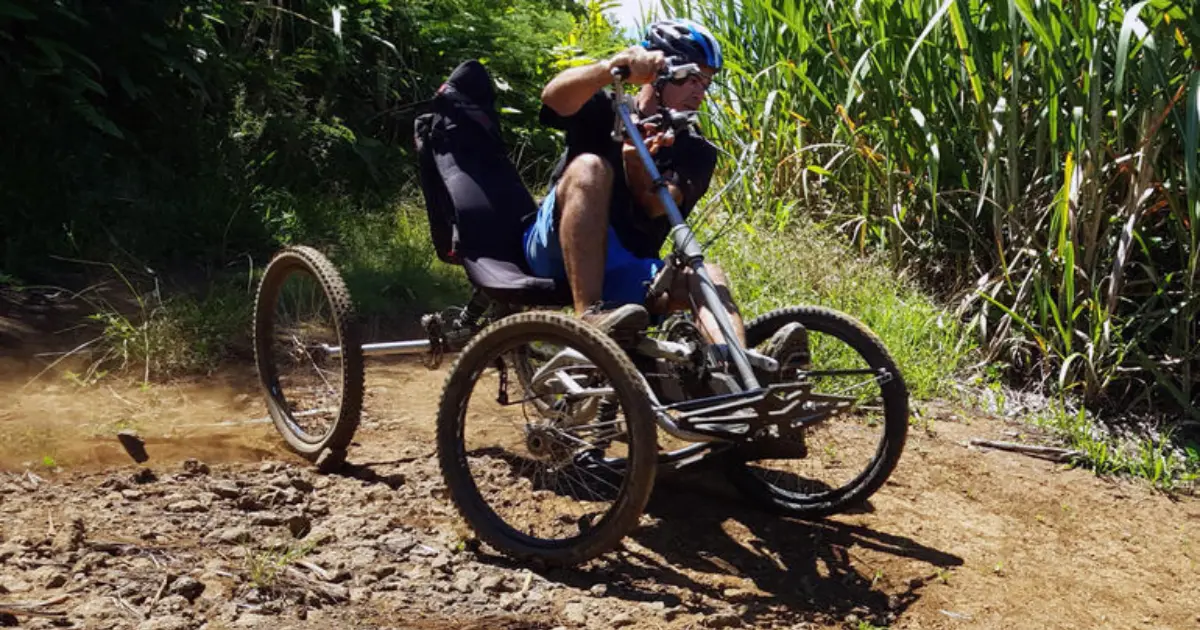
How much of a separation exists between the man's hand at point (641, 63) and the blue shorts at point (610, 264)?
0.43 meters

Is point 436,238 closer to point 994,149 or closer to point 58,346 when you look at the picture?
point 58,346

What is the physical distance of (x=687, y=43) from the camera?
3.37 metres

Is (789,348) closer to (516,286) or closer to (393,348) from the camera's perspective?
(516,286)

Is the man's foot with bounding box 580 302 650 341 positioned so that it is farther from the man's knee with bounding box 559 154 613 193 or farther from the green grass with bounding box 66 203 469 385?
the green grass with bounding box 66 203 469 385

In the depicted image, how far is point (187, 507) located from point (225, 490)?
0.14 metres

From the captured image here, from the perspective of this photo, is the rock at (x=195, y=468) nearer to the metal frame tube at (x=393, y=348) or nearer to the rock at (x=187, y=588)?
the metal frame tube at (x=393, y=348)

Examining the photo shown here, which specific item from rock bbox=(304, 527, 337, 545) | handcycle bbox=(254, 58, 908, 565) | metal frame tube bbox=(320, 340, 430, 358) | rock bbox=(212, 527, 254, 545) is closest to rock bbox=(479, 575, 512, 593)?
handcycle bbox=(254, 58, 908, 565)

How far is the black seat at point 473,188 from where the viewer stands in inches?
136

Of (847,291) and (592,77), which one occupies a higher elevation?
(592,77)

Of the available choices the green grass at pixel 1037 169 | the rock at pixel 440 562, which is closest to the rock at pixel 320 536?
the rock at pixel 440 562

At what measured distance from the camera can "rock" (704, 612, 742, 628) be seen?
270 centimetres

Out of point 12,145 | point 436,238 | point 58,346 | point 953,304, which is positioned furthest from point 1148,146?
point 12,145

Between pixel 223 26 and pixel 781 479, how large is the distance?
441 centimetres

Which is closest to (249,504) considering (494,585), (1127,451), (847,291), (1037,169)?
(494,585)
